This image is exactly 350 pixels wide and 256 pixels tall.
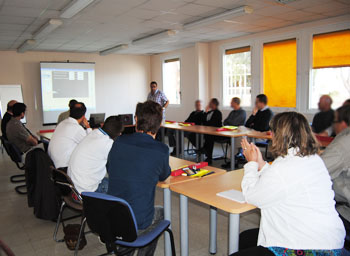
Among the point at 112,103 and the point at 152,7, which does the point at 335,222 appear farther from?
the point at 112,103

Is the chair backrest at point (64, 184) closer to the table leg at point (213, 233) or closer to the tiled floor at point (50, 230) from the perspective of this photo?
the tiled floor at point (50, 230)

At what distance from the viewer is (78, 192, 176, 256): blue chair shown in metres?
1.64

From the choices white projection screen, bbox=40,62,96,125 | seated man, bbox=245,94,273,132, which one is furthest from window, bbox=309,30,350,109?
white projection screen, bbox=40,62,96,125

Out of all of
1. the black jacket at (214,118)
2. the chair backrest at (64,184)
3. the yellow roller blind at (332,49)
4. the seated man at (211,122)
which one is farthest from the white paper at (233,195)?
the yellow roller blind at (332,49)

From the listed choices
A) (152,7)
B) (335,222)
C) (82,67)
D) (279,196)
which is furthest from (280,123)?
(82,67)

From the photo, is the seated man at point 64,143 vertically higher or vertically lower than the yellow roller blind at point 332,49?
lower

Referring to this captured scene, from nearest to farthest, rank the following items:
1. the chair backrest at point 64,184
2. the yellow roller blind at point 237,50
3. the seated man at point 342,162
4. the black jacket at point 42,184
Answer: the seated man at point 342,162 < the chair backrest at point 64,184 < the black jacket at point 42,184 < the yellow roller blind at point 237,50

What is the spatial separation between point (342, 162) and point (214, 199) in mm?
889

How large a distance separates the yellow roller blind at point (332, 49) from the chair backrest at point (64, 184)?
212 inches

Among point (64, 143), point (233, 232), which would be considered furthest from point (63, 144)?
point (233, 232)

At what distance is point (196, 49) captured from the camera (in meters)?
8.40

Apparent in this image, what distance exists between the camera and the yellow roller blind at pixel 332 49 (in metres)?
5.73

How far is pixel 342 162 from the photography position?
6.58 feet

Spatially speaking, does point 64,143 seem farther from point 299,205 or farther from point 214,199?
point 299,205
